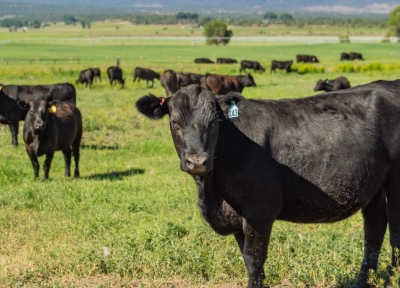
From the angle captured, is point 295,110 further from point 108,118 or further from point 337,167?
point 108,118

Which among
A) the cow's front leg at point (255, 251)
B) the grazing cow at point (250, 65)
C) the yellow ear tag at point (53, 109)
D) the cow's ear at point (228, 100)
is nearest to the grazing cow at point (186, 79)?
the grazing cow at point (250, 65)

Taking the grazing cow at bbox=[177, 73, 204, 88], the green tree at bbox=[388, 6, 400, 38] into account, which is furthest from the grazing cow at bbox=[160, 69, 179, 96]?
the green tree at bbox=[388, 6, 400, 38]

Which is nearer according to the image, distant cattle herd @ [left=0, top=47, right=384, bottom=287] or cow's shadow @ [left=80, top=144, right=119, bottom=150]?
distant cattle herd @ [left=0, top=47, right=384, bottom=287]

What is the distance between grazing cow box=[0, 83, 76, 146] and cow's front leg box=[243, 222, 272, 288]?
1051 cm

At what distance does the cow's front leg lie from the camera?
5234 mm

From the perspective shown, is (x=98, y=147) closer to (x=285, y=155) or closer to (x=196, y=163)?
(x=285, y=155)

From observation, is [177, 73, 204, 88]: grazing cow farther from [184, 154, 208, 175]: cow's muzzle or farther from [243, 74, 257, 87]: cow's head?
[184, 154, 208, 175]: cow's muzzle

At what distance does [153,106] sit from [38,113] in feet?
25.9

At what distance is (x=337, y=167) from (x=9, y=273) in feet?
11.0

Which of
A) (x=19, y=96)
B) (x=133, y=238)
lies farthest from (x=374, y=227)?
(x=19, y=96)

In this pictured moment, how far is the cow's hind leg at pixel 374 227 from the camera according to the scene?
19.8 ft

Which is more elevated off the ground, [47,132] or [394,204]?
[394,204]

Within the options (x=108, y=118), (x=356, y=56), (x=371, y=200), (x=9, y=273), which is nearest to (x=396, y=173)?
(x=371, y=200)

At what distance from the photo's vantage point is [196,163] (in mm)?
4664
